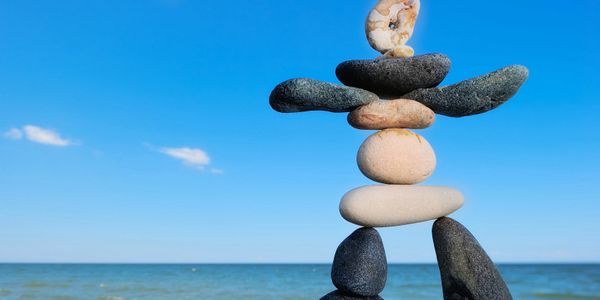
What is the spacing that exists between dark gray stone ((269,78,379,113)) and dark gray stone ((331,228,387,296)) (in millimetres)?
1272

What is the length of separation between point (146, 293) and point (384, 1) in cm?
1534

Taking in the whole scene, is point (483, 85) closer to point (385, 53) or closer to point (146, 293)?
point (385, 53)

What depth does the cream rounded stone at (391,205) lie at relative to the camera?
17.3ft

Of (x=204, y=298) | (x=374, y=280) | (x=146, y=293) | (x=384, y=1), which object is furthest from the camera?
(x=146, y=293)

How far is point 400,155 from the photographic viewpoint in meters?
5.33

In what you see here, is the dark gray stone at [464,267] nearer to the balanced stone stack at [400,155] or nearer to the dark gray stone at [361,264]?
the balanced stone stack at [400,155]

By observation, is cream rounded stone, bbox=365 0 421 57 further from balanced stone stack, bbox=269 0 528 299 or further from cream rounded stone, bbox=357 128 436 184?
cream rounded stone, bbox=357 128 436 184

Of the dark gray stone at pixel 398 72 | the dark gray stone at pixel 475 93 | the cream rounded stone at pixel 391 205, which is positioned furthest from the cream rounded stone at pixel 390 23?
the cream rounded stone at pixel 391 205

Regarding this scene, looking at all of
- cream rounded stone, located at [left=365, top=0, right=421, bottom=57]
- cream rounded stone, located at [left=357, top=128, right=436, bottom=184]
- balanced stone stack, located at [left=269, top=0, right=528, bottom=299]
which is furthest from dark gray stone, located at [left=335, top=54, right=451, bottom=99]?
cream rounded stone, located at [left=357, top=128, right=436, bottom=184]

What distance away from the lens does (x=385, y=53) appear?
225 inches

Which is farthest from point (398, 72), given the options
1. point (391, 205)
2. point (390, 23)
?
point (391, 205)

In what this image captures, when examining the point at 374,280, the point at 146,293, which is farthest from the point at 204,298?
the point at 374,280

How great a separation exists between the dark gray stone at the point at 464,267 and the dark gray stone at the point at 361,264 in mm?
634

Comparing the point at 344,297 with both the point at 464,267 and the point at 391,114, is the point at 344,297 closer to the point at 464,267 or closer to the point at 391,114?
the point at 464,267
